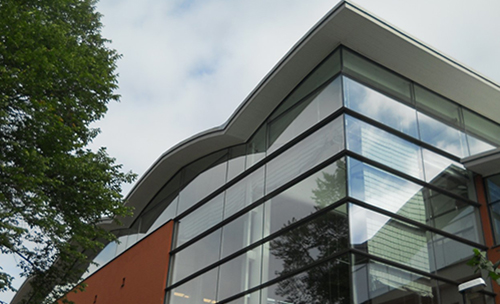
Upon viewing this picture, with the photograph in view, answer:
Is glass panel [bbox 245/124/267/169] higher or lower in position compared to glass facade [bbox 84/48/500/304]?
higher

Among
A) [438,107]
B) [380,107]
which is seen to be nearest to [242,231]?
[380,107]

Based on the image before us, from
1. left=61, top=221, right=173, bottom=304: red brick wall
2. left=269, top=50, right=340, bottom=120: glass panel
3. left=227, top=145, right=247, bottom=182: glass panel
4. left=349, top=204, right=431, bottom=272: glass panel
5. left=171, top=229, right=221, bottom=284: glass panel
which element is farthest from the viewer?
left=61, top=221, right=173, bottom=304: red brick wall

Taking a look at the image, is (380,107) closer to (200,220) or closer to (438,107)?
(438,107)

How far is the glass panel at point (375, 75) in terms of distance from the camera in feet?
45.8

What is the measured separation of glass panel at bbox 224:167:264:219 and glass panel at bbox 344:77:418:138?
11.9 feet

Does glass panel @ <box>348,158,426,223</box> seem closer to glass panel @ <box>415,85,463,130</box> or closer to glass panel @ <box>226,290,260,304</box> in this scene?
glass panel @ <box>415,85,463,130</box>

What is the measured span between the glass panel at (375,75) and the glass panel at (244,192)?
388 centimetres

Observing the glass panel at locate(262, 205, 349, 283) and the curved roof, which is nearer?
the glass panel at locate(262, 205, 349, 283)

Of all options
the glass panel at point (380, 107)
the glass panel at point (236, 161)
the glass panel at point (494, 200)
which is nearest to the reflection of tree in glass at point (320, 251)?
the glass panel at point (380, 107)

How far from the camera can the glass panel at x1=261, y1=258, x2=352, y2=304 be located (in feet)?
37.2

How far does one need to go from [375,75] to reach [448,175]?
3181 millimetres

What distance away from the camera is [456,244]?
13.1 metres

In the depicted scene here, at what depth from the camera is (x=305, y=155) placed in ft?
45.9

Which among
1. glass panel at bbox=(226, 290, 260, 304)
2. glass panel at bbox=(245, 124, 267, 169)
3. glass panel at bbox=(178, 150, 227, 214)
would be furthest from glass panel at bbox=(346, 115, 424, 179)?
glass panel at bbox=(178, 150, 227, 214)
